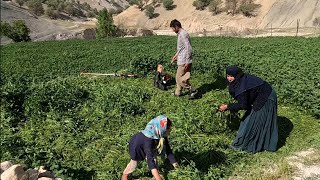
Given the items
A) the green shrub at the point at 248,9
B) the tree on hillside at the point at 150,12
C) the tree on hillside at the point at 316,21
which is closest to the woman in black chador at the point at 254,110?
the tree on hillside at the point at 316,21

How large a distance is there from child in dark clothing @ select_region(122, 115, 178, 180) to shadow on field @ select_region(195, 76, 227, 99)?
4.35 meters

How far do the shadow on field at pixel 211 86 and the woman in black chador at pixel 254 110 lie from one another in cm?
307

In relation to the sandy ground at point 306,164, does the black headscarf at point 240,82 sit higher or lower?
higher

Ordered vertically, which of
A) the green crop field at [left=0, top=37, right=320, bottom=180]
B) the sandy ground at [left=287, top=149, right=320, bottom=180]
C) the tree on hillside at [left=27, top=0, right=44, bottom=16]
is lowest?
the sandy ground at [left=287, top=149, right=320, bottom=180]

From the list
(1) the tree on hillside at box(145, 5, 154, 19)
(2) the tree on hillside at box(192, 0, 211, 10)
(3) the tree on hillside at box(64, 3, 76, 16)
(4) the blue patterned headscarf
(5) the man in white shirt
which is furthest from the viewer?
(3) the tree on hillside at box(64, 3, 76, 16)

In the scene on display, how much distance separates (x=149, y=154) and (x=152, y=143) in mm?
151

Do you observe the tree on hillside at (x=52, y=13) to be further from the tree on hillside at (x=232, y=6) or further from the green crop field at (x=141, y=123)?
the green crop field at (x=141, y=123)

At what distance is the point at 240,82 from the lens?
17.8 feet

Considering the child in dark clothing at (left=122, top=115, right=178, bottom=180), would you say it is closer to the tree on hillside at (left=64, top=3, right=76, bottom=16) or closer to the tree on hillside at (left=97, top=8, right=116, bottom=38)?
the tree on hillside at (left=97, top=8, right=116, bottom=38)

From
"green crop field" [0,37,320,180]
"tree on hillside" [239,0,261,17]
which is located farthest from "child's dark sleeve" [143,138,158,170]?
"tree on hillside" [239,0,261,17]

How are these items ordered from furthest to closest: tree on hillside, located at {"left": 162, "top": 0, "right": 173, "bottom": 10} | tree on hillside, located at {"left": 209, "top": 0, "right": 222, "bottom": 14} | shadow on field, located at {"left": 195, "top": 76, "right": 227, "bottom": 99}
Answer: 1. tree on hillside, located at {"left": 162, "top": 0, "right": 173, "bottom": 10}
2. tree on hillside, located at {"left": 209, "top": 0, "right": 222, "bottom": 14}
3. shadow on field, located at {"left": 195, "top": 76, "right": 227, "bottom": 99}

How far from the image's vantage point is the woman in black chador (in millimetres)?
5426

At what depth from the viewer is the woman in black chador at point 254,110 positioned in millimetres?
5426

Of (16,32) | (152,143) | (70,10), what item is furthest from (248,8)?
(152,143)
